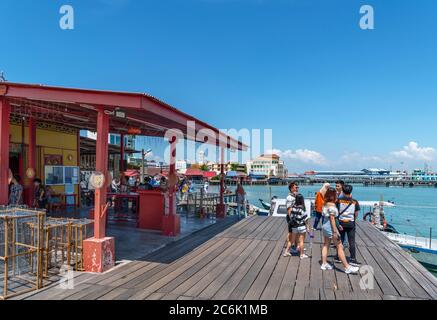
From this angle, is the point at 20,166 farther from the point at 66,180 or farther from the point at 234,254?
the point at 234,254

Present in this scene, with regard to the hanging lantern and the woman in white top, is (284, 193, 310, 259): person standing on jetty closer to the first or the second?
the woman in white top

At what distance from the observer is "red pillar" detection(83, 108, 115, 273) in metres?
4.84

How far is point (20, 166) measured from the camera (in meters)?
9.49

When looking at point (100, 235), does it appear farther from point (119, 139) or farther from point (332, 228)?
point (119, 139)

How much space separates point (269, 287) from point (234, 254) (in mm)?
1932

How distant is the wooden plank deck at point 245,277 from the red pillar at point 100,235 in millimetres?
237

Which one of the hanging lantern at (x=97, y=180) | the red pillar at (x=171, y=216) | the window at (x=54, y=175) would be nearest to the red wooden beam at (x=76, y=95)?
the hanging lantern at (x=97, y=180)

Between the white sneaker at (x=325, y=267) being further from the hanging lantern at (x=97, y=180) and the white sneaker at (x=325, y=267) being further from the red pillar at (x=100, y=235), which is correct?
the hanging lantern at (x=97, y=180)

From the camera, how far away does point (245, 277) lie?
4.81 m

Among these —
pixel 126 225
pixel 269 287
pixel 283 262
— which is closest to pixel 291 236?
pixel 283 262

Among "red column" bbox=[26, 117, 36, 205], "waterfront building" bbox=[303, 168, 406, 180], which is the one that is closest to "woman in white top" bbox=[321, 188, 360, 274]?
"red column" bbox=[26, 117, 36, 205]

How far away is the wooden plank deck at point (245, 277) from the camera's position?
4.05 m

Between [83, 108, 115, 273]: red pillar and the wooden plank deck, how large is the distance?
0.24m

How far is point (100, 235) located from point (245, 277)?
2.55m
